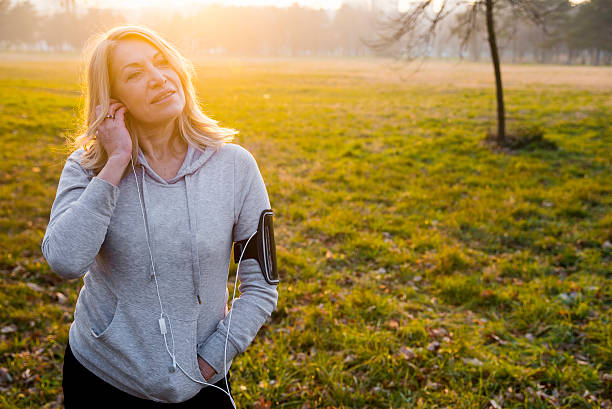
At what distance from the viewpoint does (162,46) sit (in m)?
2.08

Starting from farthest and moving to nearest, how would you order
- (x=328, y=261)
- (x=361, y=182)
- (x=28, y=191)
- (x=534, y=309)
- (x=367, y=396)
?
(x=361, y=182) → (x=28, y=191) → (x=328, y=261) → (x=534, y=309) → (x=367, y=396)

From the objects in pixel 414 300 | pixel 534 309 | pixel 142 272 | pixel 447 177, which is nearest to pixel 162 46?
pixel 142 272

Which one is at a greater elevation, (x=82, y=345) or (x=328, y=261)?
(x=82, y=345)

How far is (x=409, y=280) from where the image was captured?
5672 mm

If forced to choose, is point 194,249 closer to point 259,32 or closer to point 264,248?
point 264,248

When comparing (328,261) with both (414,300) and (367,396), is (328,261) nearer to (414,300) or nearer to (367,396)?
(414,300)

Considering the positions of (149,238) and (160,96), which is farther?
(160,96)

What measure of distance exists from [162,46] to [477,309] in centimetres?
454

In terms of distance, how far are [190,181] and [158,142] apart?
354 mm

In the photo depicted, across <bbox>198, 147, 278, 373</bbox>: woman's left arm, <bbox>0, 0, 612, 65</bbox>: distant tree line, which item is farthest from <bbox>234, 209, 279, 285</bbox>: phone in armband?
<bbox>0, 0, 612, 65</bbox>: distant tree line

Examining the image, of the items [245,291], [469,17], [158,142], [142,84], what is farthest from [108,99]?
[469,17]

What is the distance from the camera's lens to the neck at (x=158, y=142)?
2.11 metres

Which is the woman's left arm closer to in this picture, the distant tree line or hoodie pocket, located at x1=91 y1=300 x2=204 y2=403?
hoodie pocket, located at x1=91 y1=300 x2=204 y2=403

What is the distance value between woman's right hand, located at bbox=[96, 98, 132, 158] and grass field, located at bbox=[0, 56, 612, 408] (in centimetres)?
105
